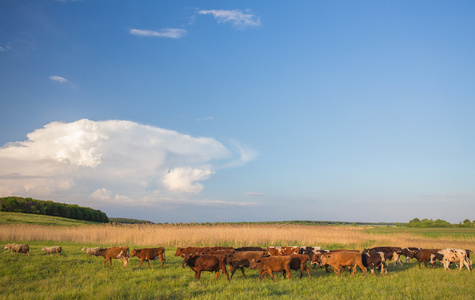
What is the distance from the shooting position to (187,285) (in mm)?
11977

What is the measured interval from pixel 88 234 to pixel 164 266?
2057cm

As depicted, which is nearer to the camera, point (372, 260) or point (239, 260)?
point (239, 260)

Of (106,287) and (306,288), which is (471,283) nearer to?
(306,288)

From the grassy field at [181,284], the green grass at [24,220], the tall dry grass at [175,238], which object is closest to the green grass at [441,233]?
the tall dry grass at [175,238]

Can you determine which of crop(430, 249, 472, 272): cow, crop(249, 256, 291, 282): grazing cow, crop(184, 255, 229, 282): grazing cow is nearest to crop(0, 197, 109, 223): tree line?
crop(184, 255, 229, 282): grazing cow

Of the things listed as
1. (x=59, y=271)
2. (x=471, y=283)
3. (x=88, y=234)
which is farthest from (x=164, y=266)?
(x=88, y=234)

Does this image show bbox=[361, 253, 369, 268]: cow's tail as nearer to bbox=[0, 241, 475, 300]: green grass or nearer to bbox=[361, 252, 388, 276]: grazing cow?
bbox=[361, 252, 388, 276]: grazing cow

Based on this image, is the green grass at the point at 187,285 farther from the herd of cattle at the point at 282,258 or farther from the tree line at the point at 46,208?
the tree line at the point at 46,208

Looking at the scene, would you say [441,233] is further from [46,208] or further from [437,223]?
[46,208]

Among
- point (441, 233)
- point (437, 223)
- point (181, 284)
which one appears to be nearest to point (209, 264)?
point (181, 284)

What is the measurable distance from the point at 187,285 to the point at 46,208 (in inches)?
3210

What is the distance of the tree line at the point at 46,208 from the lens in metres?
70.4

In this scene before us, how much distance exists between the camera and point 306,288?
1159 cm

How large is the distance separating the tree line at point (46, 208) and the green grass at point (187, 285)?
67708 mm
